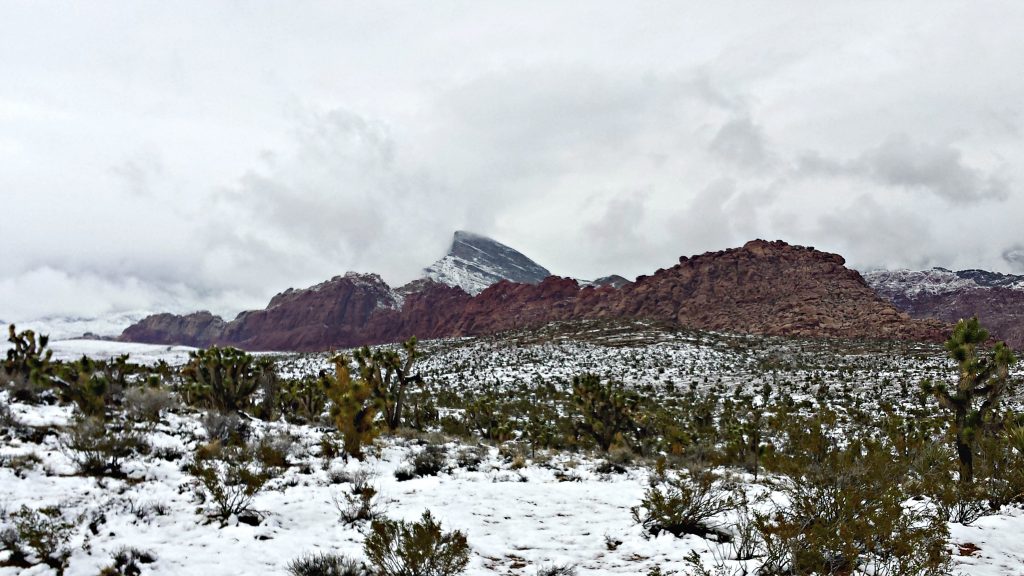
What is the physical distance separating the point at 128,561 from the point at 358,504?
141 inches

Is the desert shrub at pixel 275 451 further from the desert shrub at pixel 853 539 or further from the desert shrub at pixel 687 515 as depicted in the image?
the desert shrub at pixel 853 539

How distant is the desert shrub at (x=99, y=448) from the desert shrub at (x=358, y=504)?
13.8ft

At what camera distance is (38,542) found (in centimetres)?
606

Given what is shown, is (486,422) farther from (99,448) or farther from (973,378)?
(973,378)

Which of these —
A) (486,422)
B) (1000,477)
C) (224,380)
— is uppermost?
(1000,477)

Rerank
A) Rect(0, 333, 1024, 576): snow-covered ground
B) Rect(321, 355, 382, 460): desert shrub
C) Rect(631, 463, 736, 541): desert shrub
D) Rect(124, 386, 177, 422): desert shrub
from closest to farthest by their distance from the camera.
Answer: Rect(0, 333, 1024, 576): snow-covered ground → Rect(631, 463, 736, 541): desert shrub → Rect(321, 355, 382, 460): desert shrub → Rect(124, 386, 177, 422): desert shrub

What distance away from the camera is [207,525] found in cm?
775

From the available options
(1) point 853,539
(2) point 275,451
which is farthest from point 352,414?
(1) point 853,539

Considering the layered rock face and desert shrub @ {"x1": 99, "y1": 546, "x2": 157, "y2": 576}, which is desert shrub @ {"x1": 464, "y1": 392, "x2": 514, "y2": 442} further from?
the layered rock face

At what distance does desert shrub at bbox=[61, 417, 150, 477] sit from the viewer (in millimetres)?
9617

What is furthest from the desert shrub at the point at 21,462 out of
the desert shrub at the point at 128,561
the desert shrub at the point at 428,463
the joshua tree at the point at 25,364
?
the joshua tree at the point at 25,364

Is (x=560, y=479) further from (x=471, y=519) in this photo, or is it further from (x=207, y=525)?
(x=207, y=525)

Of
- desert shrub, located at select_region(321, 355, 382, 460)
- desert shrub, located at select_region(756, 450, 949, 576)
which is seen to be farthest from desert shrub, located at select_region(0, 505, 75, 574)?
desert shrub, located at select_region(756, 450, 949, 576)

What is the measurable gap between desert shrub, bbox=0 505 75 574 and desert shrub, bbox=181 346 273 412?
14186mm
